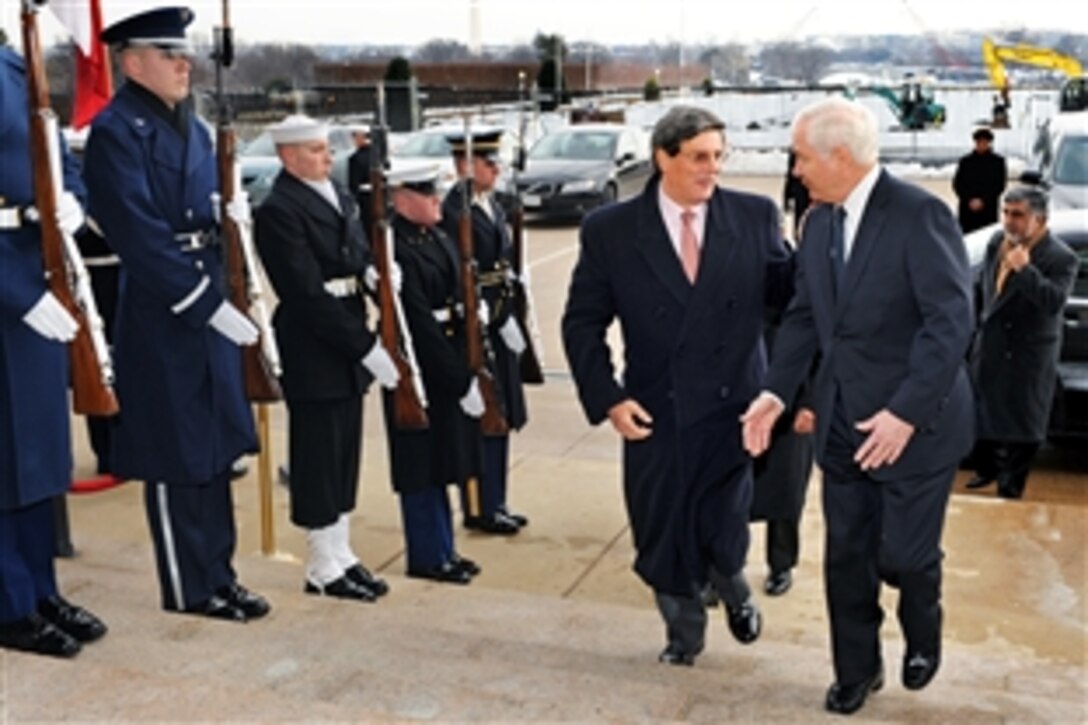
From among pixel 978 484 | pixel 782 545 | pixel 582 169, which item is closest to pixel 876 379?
pixel 782 545

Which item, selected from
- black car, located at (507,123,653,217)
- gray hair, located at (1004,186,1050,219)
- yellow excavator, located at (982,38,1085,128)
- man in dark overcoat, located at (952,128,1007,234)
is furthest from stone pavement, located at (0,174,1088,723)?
yellow excavator, located at (982,38,1085,128)

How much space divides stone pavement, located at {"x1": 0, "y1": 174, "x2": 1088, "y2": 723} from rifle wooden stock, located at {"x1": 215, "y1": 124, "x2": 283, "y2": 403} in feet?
2.14

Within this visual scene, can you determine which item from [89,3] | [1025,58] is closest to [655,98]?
[1025,58]

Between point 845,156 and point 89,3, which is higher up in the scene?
point 89,3

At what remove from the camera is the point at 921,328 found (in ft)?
11.1

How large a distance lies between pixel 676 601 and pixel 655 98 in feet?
133

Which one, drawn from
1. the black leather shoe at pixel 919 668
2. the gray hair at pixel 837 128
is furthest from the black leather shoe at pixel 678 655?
the gray hair at pixel 837 128

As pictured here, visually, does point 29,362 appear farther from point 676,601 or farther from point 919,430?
point 919,430

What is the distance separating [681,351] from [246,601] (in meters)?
1.48

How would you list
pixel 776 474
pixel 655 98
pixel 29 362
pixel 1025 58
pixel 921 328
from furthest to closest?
pixel 655 98 < pixel 1025 58 < pixel 776 474 < pixel 29 362 < pixel 921 328

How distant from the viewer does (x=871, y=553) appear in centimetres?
361

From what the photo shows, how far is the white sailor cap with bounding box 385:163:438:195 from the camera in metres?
4.96

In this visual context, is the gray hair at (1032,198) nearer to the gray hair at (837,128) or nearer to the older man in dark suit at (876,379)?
the older man in dark suit at (876,379)

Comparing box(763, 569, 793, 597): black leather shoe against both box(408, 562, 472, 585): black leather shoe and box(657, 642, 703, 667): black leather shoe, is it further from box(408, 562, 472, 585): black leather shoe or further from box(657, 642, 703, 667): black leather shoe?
box(657, 642, 703, 667): black leather shoe
